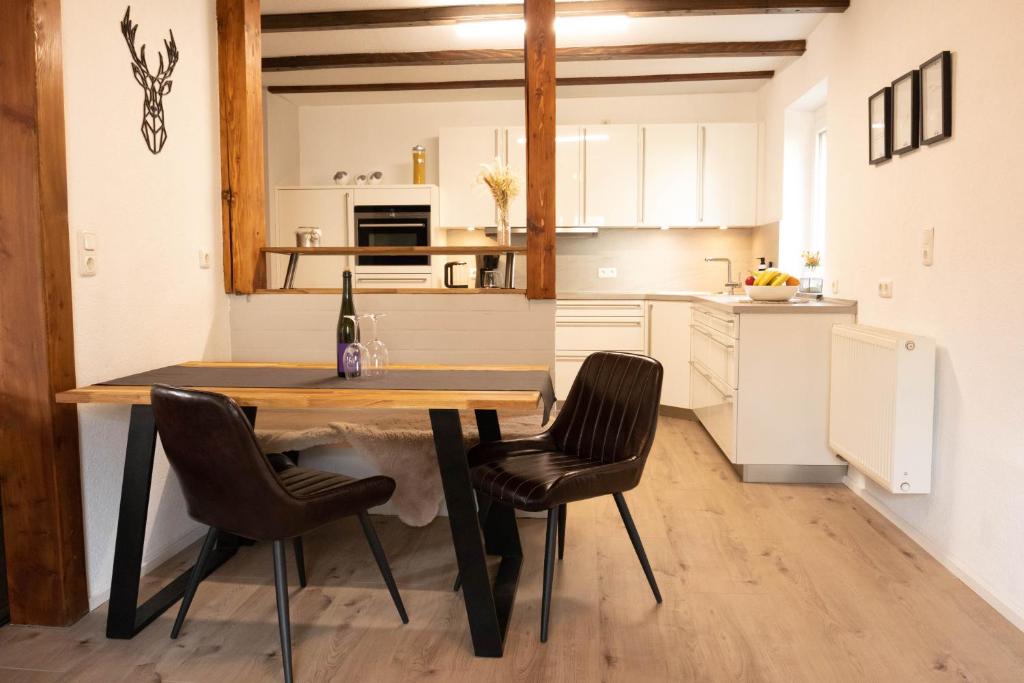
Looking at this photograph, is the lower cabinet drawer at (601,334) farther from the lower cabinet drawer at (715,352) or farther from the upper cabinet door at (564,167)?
the upper cabinet door at (564,167)

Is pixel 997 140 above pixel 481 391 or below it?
above

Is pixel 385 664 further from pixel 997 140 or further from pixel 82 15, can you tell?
pixel 997 140

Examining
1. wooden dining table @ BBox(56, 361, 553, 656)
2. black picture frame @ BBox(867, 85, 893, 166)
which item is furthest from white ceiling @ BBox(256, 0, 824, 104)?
wooden dining table @ BBox(56, 361, 553, 656)

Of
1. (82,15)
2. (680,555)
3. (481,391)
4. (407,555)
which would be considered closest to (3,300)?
(82,15)

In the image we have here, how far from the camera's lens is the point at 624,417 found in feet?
8.25

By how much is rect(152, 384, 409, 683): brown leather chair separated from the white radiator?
2.13 metres

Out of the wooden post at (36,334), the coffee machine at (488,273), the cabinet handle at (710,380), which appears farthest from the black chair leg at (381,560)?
the coffee machine at (488,273)

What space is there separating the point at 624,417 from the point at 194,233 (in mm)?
1906

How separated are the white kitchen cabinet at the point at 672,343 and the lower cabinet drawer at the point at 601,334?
4.1 inches

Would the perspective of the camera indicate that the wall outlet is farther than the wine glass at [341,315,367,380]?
Yes

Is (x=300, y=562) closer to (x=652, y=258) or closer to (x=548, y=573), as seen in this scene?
(x=548, y=573)

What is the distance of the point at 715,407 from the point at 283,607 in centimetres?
314

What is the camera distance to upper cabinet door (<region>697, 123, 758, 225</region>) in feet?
19.3

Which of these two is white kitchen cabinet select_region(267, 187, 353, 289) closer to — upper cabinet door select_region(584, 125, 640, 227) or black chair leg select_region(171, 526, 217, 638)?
Result: upper cabinet door select_region(584, 125, 640, 227)
